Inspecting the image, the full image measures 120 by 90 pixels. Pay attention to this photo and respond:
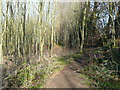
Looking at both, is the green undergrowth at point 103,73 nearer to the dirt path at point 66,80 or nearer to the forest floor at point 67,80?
the forest floor at point 67,80

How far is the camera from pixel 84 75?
714 centimetres

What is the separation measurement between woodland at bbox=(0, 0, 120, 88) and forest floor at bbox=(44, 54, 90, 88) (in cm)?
22

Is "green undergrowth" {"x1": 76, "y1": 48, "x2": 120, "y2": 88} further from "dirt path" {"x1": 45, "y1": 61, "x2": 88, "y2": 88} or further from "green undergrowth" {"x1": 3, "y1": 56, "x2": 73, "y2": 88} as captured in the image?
"green undergrowth" {"x1": 3, "y1": 56, "x2": 73, "y2": 88}

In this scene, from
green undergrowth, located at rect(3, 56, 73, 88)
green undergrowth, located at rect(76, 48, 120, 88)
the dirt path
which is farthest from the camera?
green undergrowth, located at rect(3, 56, 73, 88)

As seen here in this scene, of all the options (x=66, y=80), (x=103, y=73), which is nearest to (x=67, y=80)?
(x=66, y=80)

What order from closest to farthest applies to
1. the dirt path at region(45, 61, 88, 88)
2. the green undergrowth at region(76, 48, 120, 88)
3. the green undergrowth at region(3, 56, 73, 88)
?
the green undergrowth at region(76, 48, 120, 88) → the dirt path at region(45, 61, 88, 88) → the green undergrowth at region(3, 56, 73, 88)

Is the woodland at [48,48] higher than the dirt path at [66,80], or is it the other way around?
the woodland at [48,48]

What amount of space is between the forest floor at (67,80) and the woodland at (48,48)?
0.22m

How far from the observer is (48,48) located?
40.9 feet

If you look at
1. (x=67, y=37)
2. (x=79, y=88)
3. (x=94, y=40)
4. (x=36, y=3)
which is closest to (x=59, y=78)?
(x=79, y=88)

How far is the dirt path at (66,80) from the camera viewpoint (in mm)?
6105

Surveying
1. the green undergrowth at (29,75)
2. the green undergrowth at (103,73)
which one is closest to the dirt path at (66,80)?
the green undergrowth at (29,75)

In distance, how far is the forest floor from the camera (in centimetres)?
611

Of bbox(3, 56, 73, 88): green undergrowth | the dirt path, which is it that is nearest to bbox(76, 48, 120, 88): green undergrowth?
the dirt path
